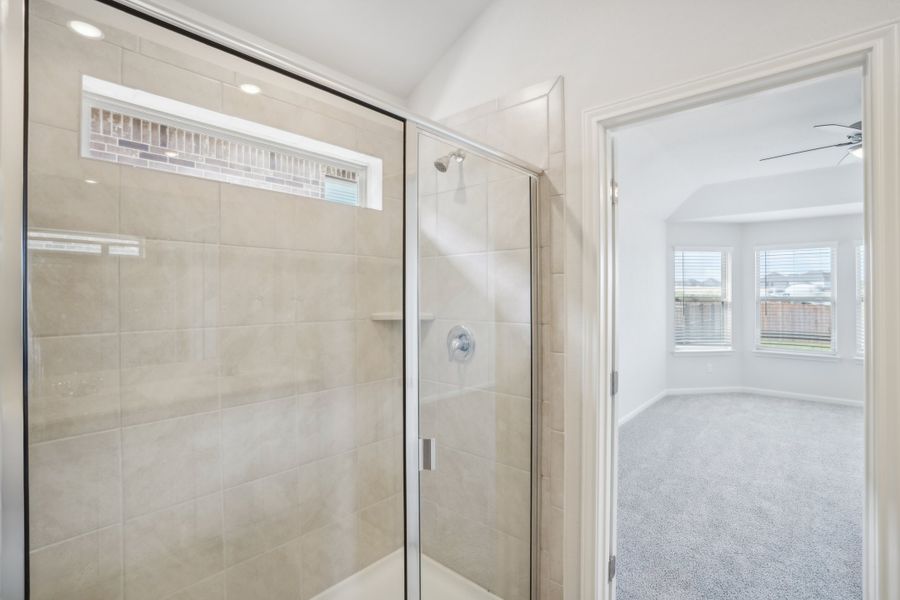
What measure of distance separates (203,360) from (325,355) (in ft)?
1.53

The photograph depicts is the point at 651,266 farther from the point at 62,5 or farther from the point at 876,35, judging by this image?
the point at 62,5

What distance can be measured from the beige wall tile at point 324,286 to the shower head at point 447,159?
1.98ft

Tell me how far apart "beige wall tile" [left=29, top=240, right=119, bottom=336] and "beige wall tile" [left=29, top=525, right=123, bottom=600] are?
654 millimetres

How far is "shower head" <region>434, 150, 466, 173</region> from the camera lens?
1.42 metres

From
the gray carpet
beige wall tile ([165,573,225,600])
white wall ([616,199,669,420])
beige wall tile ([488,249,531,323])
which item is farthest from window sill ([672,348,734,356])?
beige wall tile ([165,573,225,600])

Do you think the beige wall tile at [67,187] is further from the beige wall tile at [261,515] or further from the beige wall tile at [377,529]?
the beige wall tile at [377,529]

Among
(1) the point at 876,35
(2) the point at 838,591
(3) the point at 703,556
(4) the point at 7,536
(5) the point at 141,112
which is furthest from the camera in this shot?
(3) the point at 703,556

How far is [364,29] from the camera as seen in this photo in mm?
1853

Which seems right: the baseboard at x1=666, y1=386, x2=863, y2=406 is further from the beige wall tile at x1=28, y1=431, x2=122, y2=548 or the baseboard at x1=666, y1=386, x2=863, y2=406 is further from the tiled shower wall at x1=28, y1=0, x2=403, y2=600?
the beige wall tile at x1=28, y1=431, x2=122, y2=548

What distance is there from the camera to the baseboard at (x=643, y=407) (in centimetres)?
467

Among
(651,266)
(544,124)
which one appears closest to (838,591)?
(544,124)

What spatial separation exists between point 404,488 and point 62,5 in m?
1.44

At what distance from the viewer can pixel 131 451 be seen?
139 cm

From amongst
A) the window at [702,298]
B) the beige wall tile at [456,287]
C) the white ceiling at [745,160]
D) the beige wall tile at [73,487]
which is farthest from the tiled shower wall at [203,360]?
the window at [702,298]
